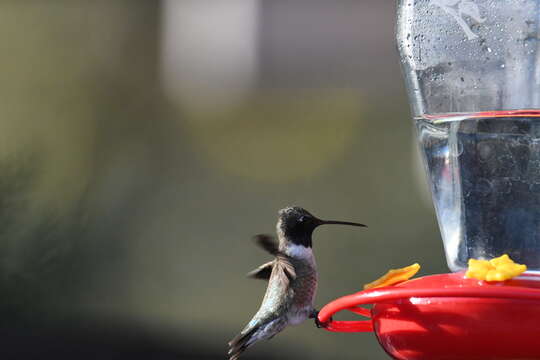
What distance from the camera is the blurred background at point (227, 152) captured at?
23.4 ft

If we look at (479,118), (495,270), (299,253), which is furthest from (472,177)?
(299,253)

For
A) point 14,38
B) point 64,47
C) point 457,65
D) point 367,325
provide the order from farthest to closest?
point 64,47 → point 14,38 → point 457,65 → point 367,325

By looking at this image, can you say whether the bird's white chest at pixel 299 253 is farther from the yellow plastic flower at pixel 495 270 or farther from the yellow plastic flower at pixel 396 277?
the yellow plastic flower at pixel 495 270

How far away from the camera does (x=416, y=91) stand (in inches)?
104

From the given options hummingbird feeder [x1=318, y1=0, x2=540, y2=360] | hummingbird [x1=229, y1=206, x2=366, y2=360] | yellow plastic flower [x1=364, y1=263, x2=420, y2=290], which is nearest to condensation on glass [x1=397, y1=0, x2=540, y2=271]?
hummingbird feeder [x1=318, y1=0, x2=540, y2=360]

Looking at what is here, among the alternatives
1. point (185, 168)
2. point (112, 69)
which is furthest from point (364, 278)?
point (112, 69)

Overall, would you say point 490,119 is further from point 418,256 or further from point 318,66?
point 318,66

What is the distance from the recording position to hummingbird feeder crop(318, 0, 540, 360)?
74.0 inches

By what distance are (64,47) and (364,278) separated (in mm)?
2939

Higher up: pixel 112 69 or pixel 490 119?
pixel 112 69

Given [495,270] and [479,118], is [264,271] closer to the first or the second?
[479,118]

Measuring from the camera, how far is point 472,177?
2.33 m

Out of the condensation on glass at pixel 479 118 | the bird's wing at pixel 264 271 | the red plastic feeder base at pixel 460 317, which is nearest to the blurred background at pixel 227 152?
the bird's wing at pixel 264 271

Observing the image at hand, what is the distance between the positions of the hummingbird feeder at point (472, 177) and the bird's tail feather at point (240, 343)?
1.21 feet
